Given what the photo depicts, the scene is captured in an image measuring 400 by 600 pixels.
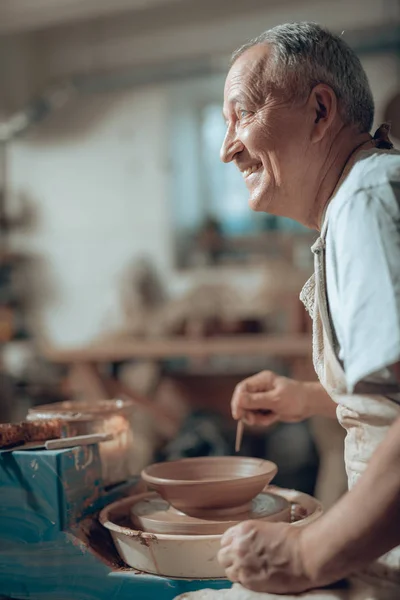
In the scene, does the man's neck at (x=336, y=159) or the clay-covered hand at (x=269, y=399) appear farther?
the clay-covered hand at (x=269, y=399)

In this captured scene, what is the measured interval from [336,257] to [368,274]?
0.35ft

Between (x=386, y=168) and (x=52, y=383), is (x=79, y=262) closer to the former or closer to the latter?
(x=52, y=383)

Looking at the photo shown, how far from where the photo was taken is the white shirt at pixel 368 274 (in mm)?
995

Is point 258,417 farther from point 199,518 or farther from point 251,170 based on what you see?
point 251,170

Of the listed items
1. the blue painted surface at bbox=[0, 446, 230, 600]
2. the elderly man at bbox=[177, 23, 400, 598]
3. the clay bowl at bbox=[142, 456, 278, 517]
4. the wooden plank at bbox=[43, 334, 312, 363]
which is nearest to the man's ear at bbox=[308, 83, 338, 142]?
the elderly man at bbox=[177, 23, 400, 598]

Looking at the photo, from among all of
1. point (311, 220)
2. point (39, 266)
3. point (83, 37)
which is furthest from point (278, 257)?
point (311, 220)

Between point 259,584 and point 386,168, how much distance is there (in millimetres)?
681

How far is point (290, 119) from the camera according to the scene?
1.28 meters

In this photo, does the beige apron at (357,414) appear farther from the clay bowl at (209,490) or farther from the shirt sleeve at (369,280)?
the clay bowl at (209,490)

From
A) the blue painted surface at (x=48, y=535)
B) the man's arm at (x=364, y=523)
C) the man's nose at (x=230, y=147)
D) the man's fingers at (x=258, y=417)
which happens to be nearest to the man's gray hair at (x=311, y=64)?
the man's nose at (x=230, y=147)

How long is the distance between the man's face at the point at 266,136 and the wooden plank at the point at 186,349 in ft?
9.16

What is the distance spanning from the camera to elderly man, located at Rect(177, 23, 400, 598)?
3.28 ft

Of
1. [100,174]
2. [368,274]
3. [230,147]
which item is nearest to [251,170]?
[230,147]

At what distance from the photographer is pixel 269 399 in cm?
164
